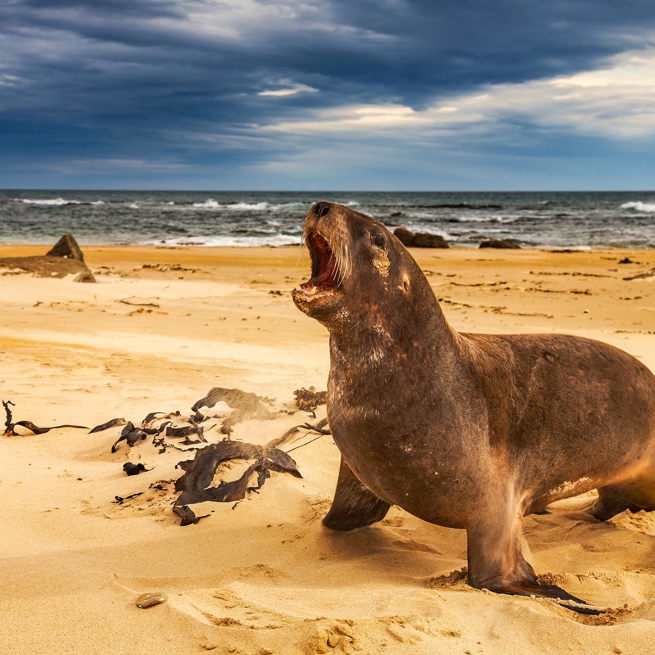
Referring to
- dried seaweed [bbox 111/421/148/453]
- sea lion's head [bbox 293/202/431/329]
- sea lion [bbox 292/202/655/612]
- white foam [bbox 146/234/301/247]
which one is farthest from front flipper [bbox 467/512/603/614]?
white foam [bbox 146/234/301/247]

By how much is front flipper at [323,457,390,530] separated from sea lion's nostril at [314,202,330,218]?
62.3 inches

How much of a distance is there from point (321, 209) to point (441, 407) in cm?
113

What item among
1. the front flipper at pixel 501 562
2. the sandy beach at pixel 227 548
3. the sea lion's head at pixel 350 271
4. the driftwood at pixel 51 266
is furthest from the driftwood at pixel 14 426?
the driftwood at pixel 51 266

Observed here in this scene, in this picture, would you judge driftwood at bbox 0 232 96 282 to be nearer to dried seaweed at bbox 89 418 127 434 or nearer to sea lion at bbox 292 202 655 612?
Result: dried seaweed at bbox 89 418 127 434

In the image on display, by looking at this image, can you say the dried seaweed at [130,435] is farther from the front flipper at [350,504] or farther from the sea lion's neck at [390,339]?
the sea lion's neck at [390,339]

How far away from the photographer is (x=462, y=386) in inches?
154

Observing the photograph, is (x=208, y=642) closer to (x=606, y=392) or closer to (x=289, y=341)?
(x=606, y=392)

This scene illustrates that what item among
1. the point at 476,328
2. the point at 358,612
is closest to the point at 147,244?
the point at 476,328

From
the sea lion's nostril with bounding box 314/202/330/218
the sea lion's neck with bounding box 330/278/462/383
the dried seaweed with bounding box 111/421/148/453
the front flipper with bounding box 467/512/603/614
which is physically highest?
the sea lion's nostril with bounding box 314/202/330/218

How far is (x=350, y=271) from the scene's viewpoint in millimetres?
3609

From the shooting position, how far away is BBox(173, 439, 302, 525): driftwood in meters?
4.79

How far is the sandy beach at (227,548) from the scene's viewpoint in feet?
9.67

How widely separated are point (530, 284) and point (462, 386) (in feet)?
48.7

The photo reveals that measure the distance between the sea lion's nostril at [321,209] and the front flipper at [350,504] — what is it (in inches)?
62.3
